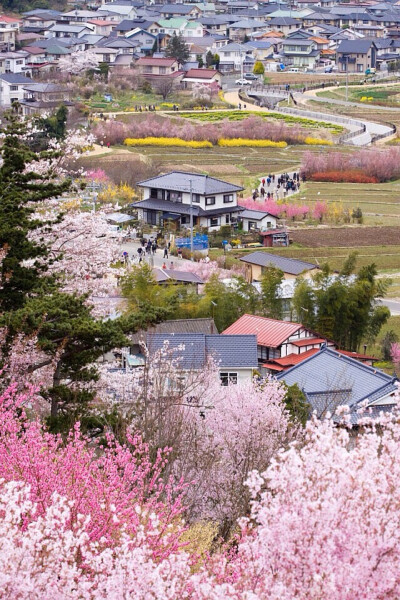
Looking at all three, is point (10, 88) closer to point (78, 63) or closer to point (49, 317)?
point (78, 63)

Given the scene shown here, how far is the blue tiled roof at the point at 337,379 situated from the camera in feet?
44.8

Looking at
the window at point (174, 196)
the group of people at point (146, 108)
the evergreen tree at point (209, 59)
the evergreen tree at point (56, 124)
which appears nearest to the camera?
the window at point (174, 196)

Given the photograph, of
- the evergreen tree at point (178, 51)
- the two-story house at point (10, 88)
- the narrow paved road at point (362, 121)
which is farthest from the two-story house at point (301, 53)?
the two-story house at point (10, 88)

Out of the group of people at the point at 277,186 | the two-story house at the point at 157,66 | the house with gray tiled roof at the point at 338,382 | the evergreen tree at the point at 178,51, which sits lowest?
the group of people at the point at 277,186

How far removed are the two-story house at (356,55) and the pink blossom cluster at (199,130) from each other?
19022mm

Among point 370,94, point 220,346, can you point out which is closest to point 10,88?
point 370,94

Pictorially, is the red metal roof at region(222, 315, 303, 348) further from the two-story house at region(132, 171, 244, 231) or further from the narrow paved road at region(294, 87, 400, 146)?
the narrow paved road at region(294, 87, 400, 146)

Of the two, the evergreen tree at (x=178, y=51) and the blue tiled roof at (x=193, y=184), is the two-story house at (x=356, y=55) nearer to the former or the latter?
the evergreen tree at (x=178, y=51)

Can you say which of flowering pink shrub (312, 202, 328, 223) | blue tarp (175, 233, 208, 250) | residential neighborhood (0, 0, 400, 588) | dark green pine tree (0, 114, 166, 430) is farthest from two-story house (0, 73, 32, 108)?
dark green pine tree (0, 114, 166, 430)

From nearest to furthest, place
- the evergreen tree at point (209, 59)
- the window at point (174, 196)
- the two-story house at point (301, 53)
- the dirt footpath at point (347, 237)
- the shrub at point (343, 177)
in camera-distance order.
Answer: the dirt footpath at point (347, 237)
the window at point (174, 196)
the shrub at point (343, 177)
the evergreen tree at point (209, 59)
the two-story house at point (301, 53)

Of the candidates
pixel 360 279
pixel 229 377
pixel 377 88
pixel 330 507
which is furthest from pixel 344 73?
pixel 330 507

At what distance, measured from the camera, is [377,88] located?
186 ft

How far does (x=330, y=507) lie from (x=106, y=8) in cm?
7052

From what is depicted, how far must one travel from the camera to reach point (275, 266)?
2117 centimetres
